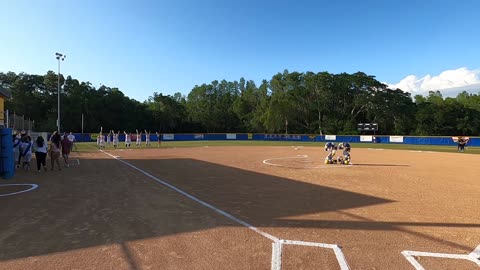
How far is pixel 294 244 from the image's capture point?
248 inches

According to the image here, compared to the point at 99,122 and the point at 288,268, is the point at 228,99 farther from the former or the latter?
the point at 288,268

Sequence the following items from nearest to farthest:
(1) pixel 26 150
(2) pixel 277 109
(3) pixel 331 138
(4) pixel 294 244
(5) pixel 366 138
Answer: (4) pixel 294 244, (1) pixel 26 150, (5) pixel 366 138, (3) pixel 331 138, (2) pixel 277 109

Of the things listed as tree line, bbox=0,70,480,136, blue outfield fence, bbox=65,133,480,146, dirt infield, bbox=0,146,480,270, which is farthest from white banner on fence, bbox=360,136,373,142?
dirt infield, bbox=0,146,480,270

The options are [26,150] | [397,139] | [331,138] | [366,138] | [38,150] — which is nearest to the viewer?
[38,150]

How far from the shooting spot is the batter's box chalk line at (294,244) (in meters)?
5.32

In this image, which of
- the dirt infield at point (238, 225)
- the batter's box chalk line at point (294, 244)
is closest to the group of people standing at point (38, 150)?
the dirt infield at point (238, 225)

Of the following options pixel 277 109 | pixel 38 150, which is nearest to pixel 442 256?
pixel 38 150

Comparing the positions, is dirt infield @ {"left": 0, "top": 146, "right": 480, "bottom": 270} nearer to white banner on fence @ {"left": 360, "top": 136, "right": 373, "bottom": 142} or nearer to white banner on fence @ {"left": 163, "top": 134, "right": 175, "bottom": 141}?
white banner on fence @ {"left": 360, "top": 136, "right": 373, "bottom": 142}

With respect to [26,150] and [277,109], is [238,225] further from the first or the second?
[277,109]

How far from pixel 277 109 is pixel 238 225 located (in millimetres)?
92460

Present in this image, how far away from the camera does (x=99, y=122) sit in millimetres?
94750

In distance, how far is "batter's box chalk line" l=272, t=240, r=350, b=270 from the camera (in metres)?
5.32

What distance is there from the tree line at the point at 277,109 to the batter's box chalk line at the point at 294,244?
276 feet

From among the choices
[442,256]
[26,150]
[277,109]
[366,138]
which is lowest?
[442,256]
